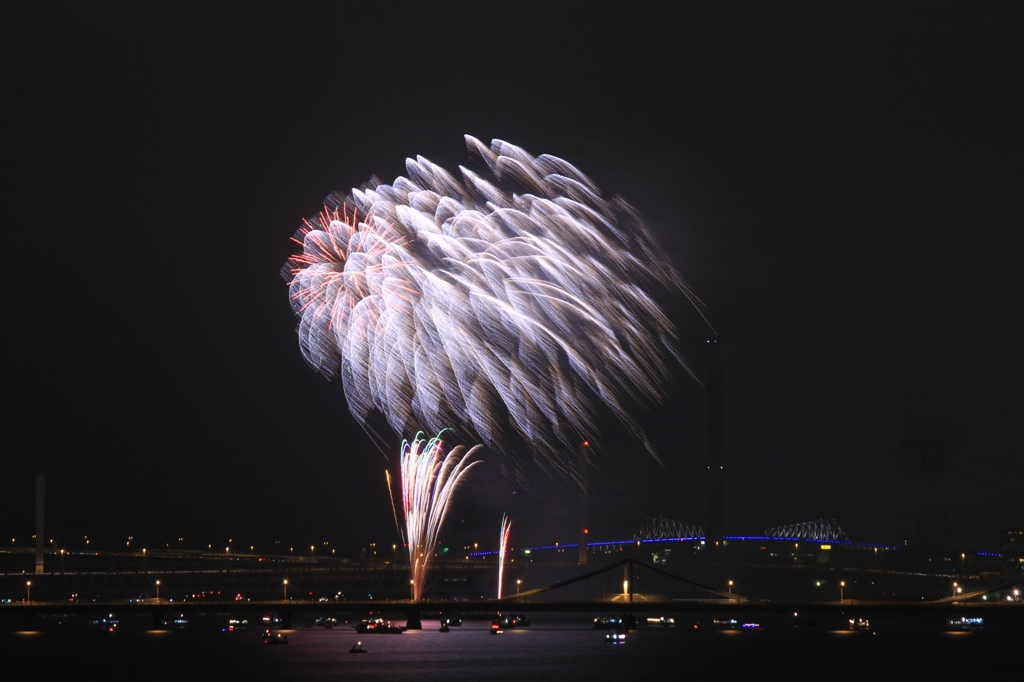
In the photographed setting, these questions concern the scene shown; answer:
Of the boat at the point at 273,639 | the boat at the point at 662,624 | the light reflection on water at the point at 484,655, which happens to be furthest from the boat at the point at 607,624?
the boat at the point at 273,639

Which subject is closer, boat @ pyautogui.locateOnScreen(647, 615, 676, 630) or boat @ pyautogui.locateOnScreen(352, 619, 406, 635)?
boat @ pyautogui.locateOnScreen(352, 619, 406, 635)

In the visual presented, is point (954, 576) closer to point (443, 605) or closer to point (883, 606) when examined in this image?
point (883, 606)

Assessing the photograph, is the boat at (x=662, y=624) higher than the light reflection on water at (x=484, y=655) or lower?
lower

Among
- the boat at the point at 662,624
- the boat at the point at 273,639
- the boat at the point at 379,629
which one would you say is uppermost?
the boat at the point at 273,639

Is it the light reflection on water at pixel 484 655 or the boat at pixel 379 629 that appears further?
the boat at pixel 379 629

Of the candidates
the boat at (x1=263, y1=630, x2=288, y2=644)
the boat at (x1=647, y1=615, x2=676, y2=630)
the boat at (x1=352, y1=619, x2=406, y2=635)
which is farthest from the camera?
the boat at (x1=647, y1=615, x2=676, y2=630)

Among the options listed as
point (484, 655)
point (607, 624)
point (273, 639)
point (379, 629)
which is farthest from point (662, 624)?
point (484, 655)

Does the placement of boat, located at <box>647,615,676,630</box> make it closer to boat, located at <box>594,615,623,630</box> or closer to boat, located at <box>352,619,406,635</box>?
boat, located at <box>594,615,623,630</box>

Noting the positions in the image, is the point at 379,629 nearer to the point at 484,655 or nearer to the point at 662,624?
the point at 484,655

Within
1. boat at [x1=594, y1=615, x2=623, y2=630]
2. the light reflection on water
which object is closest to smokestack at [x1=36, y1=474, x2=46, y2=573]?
the light reflection on water

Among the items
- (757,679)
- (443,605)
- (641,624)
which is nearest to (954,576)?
(641,624)

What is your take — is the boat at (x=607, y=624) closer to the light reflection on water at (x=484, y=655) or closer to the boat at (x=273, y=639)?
the light reflection on water at (x=484, y=655)
